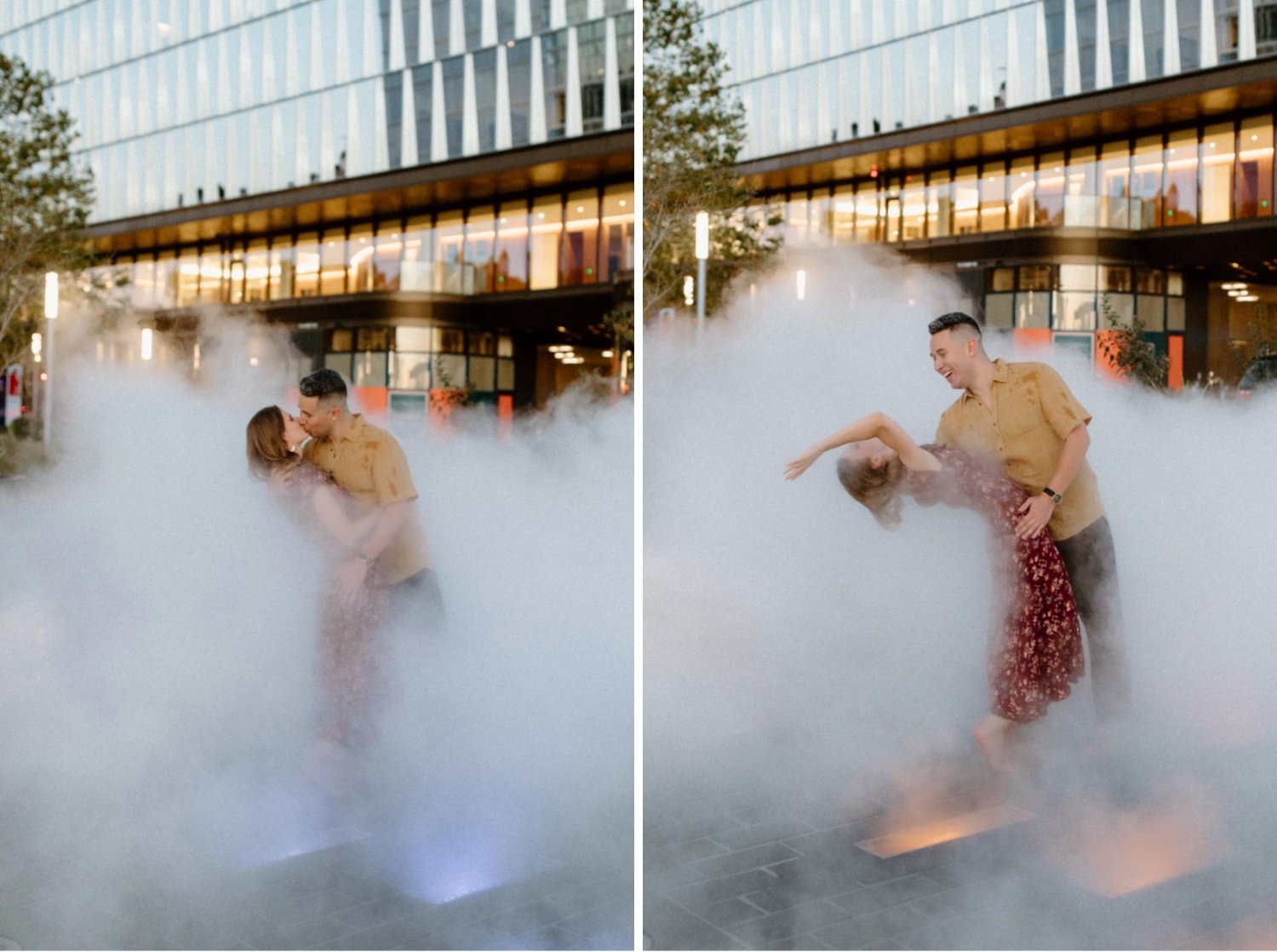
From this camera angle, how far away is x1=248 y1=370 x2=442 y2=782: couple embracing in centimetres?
452

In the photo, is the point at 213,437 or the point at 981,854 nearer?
the point at 981,854

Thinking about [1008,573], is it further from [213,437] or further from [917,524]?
[213,437]

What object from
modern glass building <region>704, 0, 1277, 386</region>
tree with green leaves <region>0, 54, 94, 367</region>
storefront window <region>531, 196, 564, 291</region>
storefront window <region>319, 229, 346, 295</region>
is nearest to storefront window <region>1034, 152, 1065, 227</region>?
modern glass building <region>704, 0, 1277, 386</region>

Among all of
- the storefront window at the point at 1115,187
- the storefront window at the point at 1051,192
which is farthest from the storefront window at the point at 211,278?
the storefront window at the point at 1115,187

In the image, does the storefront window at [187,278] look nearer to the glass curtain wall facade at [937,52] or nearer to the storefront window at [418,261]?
the storefront window at [418,261]

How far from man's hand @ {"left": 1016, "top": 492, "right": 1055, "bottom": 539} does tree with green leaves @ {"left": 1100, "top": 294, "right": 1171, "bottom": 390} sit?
1.43 ft

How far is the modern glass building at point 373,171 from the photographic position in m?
4.61

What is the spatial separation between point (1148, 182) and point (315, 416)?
2.67 metres

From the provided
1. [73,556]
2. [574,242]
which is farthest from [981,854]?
[73,556]

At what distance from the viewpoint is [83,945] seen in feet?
13.7

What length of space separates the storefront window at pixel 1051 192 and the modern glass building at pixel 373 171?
1.29 m

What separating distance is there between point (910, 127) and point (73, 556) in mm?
3000

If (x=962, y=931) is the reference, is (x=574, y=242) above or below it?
above

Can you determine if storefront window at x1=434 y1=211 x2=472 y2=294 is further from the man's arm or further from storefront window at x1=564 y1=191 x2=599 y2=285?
the man's arm
